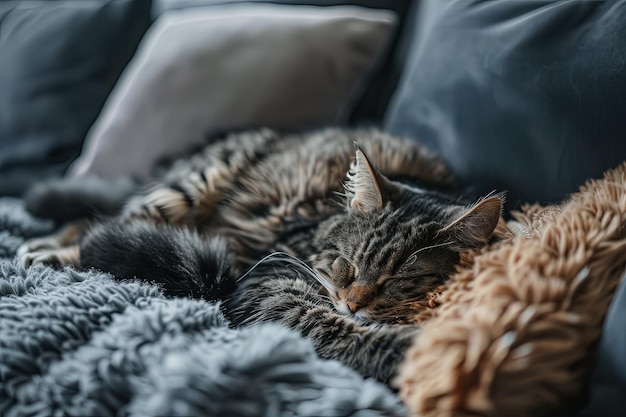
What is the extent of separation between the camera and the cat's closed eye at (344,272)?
896 millimetres

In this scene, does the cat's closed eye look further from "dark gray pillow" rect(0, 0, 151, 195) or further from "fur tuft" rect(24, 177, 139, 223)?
"dark gray pillow" rect(0, 0, 151, 195)

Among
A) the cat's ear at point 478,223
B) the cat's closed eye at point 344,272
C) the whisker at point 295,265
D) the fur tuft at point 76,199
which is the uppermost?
the cat's ear at point 478,223

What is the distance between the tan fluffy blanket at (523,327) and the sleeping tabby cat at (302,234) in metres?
0.11

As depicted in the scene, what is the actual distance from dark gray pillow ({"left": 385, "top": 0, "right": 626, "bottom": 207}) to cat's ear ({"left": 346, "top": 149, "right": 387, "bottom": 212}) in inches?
8.1

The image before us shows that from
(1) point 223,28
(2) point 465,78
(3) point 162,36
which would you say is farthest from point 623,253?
(3) point 162,36

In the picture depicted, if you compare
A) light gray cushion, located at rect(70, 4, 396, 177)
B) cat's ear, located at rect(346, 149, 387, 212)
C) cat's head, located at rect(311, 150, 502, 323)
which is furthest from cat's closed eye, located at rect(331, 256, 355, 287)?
light gray cushion, located at rect(70, 4, 396, 177)

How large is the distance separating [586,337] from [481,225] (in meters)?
0.25

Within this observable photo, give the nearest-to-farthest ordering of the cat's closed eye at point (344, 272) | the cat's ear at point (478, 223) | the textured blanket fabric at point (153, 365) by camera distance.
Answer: the textured blanket fabric at point (153, 365) → the cat's ear at point (478, 223) → the cat's closed eye at point (344, 272)

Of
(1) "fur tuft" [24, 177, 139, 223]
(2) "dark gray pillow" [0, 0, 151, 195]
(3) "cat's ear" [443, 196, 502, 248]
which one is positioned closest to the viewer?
(3) "cat's ear" [443, 196, 502, 248]

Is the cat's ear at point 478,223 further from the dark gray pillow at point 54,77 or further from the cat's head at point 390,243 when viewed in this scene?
the dark gray pillow at point 54,77

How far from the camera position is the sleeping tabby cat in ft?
2.65

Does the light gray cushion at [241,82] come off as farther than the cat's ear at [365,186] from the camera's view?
Yes

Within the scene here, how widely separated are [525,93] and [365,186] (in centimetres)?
31

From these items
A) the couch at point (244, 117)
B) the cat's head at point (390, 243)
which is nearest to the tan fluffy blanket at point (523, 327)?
the couch at point (244, 117)
